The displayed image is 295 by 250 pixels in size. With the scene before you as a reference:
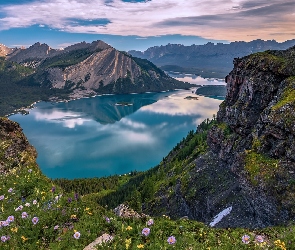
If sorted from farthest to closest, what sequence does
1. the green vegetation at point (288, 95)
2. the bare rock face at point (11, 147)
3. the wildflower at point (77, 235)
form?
the green vegetation at point (288, 95) → the bare rock face at point (11, 147) → the wildflower at point (77, 235)

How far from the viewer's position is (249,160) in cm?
4294

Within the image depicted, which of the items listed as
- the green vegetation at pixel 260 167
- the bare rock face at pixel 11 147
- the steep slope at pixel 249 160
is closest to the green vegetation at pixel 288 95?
the steep slope at pixel 249 160

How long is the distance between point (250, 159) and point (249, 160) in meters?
0.22

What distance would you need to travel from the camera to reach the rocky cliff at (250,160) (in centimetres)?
3700

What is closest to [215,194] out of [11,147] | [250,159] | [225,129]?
[250,159]

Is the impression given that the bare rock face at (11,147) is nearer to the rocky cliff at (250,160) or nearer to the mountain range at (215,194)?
the mountain range at (215,194)

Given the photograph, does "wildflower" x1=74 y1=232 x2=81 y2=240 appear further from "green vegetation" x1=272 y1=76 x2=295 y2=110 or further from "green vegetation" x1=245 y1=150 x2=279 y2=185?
"green vegetation" x1=272 y1=76 x2=295 y2=110

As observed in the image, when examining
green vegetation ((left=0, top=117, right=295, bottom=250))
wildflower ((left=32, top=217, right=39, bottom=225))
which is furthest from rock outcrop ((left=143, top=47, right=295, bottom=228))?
wildflower ((left=32, top=217, right=39, bottom=225))

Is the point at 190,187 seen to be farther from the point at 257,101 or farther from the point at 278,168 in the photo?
the point at 278,168

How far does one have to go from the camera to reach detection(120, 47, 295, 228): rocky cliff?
37000 millimetres

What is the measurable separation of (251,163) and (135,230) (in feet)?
119

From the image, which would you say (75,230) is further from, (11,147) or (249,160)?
(249,160)

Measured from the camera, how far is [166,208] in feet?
228

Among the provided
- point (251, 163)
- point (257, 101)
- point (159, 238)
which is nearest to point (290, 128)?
point (251, 163)
